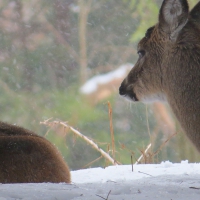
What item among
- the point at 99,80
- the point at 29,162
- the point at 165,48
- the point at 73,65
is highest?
the point at 73,65

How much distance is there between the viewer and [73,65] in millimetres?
15898

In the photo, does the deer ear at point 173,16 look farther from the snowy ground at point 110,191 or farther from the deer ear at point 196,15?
the snowy ground at point 110,191

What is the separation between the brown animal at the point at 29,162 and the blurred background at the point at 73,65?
31.9 feet

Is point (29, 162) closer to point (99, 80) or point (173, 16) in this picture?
point (173, 16)

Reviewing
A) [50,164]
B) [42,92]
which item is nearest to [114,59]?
[42,92]

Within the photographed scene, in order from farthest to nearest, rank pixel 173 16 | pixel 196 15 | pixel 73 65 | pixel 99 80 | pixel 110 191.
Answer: pixel 73 65 → pixel 99 80 → pixel 196 15 → pixel 173 16 → pixel 110 191

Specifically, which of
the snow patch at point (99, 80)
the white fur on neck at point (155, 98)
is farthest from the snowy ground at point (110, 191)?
the snow patch at point (99, 80)

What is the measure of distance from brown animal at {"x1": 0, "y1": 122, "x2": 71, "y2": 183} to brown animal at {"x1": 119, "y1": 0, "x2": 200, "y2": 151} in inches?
30.2

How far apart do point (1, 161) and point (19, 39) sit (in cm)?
1250

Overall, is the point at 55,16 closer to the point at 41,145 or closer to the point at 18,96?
the point at 18,96

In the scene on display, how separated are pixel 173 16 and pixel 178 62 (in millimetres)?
261

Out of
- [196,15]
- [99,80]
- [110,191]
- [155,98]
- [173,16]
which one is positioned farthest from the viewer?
[99,80]

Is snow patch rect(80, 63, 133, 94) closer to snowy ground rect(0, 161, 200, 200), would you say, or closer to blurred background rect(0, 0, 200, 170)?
blurred background rect(0, 0, 200, 170)

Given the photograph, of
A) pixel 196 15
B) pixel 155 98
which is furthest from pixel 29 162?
pixel 196 15
